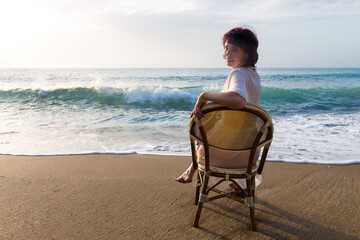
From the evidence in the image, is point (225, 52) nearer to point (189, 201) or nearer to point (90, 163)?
point (189, 201)

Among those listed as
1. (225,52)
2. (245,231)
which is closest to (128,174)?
(245,231)

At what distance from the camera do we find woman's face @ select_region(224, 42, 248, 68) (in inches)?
85.1

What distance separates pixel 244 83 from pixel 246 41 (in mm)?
341

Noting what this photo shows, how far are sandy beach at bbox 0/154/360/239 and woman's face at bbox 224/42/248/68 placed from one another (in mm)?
1193

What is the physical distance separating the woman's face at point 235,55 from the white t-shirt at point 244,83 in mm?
90

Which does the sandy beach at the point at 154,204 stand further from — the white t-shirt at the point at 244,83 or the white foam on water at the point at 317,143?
the white t-shirt at the point at 244,83

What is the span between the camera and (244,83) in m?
1.99

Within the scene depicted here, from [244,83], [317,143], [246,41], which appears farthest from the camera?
[317,143]

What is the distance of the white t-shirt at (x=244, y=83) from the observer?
6.26 feet

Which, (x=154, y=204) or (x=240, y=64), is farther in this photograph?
(x=154, y=204)

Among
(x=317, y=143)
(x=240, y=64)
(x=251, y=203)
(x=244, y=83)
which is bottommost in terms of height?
(x=317, y=143)

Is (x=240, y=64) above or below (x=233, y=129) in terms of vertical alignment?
above

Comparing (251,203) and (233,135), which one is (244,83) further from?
(251,203)

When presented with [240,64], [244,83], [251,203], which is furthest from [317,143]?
[244,83]
